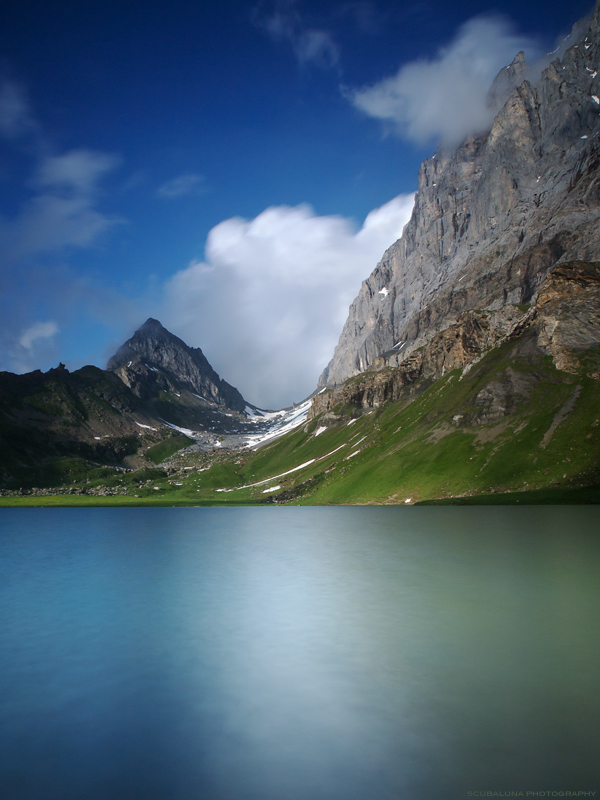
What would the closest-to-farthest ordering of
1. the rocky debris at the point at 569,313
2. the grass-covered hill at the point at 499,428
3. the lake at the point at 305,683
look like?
1. the lake at the point at 305,683
2. the grass-covered hill at the point at 499,428
3. the rocky debris at the point at 569,313

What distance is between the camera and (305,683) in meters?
15.6

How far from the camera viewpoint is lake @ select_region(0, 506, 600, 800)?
10.0 meters

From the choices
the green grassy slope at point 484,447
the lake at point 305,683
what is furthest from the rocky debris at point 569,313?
the lake at point 305,683

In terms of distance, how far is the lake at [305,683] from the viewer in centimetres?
1005

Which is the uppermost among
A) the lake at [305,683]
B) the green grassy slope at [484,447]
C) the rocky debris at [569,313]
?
the rocky debris at [569,313]

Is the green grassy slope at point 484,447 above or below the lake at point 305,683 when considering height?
above

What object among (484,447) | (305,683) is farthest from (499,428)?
(305,683)

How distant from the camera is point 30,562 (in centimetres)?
4391

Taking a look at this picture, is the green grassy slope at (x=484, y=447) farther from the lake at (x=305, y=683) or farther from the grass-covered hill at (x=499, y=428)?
the lake at (x=305, y=683)

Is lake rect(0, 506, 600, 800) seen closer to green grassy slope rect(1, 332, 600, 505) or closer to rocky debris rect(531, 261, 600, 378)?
green grassy slope rect(1, 332, 600, 505)

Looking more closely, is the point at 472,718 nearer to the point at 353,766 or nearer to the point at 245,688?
the point at 353,766

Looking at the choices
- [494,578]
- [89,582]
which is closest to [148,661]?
[89,582]

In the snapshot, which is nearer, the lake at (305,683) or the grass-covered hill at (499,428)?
the lake at (305,683)

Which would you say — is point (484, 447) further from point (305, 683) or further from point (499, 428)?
point (305, 683)
